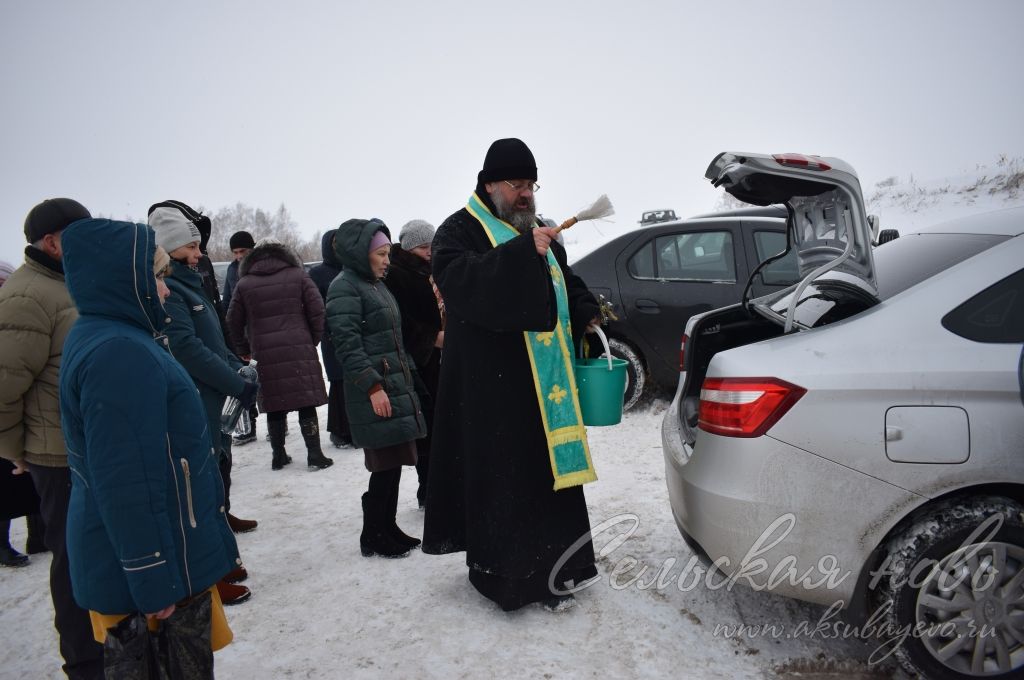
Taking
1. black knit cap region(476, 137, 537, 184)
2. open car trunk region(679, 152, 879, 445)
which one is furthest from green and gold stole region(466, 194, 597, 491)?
open car trunk region(679, 152, 879, 445)

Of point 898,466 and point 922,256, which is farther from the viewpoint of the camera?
point 922,256

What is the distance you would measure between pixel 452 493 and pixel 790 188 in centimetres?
207

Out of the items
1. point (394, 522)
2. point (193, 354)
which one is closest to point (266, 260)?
point (193, 354)

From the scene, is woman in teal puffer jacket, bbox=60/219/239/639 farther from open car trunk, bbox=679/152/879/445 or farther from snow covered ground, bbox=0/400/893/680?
open car trunk, bbox=679/152/879/445

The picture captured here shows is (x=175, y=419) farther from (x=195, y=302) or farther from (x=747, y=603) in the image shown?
(x=747, y=603)

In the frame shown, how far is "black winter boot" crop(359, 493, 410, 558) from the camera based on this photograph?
371 centimetres

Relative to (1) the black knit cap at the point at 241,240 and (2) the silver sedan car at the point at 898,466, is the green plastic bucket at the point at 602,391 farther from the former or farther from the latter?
(1) the black knit cap at the point at 241,240

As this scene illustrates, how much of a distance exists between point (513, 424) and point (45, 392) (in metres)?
1.88

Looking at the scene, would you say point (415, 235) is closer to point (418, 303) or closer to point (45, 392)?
point (418, 303)

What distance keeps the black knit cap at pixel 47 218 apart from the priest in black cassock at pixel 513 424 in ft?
4.90

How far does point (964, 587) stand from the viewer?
2.25 m

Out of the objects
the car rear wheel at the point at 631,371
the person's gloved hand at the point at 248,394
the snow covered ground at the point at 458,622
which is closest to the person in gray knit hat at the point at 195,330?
the person's gloved hand at the point at 248,394

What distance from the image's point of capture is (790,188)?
2773mm

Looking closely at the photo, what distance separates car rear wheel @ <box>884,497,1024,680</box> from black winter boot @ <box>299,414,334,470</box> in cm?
443
